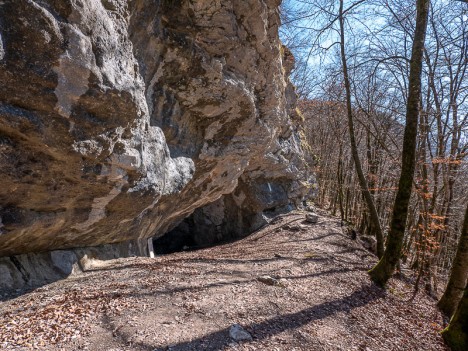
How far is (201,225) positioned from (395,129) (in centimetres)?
925

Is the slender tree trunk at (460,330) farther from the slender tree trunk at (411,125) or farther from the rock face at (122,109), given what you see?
the rock face at (122,109)

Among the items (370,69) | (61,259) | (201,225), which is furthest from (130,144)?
(201,225)

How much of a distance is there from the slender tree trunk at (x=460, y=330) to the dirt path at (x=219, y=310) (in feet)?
0.62

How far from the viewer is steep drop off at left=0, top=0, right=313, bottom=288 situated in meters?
3.09

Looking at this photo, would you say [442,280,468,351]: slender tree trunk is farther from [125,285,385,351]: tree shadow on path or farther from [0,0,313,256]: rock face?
[0,0,313,256]: rock face

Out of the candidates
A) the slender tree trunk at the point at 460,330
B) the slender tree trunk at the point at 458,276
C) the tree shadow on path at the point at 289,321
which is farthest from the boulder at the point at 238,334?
the slender tree trunk at the point at 458,276

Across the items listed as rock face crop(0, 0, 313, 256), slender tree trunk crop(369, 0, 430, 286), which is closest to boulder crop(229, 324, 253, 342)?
rock face crop(0, 0, 313, 256)

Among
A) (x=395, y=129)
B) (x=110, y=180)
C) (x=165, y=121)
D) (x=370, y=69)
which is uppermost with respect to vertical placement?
(x=370, y=69)

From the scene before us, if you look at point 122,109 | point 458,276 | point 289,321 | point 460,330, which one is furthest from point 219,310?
point 458,276

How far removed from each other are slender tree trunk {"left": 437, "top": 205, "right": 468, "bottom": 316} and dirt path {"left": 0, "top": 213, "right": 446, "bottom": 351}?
33 cm

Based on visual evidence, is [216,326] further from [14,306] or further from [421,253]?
[421,253]

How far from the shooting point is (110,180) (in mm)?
4359

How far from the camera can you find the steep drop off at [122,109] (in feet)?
10.1

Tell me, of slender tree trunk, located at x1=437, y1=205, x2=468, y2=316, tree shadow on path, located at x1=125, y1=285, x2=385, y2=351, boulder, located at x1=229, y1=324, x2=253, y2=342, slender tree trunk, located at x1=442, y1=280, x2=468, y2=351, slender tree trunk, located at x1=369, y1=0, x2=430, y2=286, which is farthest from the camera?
slender tree trunk, located at x1=369, y1=0, x2=430, y2=286
